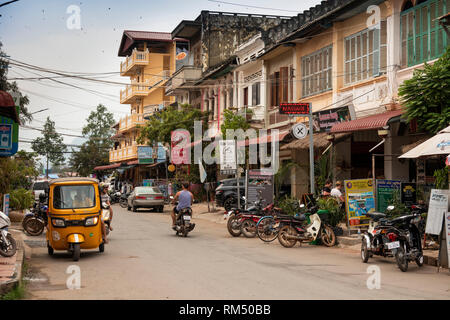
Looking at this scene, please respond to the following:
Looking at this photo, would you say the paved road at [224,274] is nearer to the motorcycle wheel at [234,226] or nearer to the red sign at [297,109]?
the motorcycle wheel at [234,226]

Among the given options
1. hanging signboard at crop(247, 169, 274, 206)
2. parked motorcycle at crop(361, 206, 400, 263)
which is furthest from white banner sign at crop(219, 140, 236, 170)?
parked motorcycle at crop(361, 206, 400, 263)

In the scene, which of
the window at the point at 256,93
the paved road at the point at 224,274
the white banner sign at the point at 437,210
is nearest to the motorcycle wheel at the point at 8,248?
the paved road at the point at 224,274

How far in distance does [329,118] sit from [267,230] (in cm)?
702

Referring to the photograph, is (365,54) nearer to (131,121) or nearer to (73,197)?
(73,197)

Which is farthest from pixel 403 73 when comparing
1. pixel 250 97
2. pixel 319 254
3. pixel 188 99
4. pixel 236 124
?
pixel 188 99

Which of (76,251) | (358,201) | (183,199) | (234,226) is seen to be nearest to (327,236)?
(358,201)

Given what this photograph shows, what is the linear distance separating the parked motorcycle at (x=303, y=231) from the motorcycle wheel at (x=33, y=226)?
837 centimetres

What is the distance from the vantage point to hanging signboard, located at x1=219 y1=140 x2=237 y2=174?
26.2 metres

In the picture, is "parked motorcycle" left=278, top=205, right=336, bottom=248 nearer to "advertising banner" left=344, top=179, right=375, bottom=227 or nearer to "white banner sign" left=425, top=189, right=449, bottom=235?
"advertising banner" left=344, top=179, right=375, bottom=227

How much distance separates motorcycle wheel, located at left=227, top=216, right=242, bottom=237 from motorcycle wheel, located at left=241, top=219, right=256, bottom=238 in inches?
8.5

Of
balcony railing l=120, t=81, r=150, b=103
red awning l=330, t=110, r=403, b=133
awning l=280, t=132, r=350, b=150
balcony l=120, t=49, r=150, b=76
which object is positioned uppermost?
balcony l=120, t=49, r=150, b=76

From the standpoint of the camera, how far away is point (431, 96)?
1556 cm

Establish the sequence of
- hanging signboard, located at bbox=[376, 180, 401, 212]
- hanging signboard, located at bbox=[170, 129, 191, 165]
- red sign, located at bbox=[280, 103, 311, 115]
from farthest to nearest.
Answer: hanging signboard, located at bbox=[170, 129, 191, 165]
red sign, located at bbox=[280, 103, 311, 115]
hanging signboard, located at bbox=[376, 180, 401, 212]
